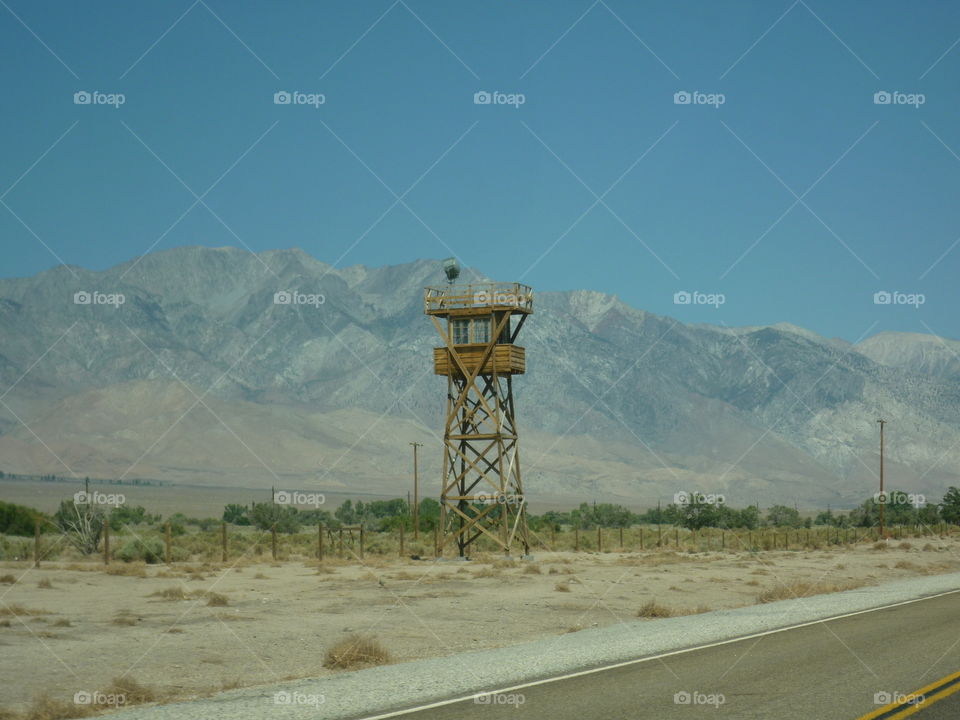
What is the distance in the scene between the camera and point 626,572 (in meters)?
43.4

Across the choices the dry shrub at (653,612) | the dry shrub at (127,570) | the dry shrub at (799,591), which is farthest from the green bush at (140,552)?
the dry shrub at (653,612)

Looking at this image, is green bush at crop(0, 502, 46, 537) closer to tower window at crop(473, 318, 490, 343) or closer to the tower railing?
the tower railing

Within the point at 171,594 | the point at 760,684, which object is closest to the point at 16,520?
the point at 171,594

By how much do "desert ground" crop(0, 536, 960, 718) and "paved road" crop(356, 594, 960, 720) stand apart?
190 inches

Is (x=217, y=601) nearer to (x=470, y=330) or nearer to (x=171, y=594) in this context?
(x=171, y=594)

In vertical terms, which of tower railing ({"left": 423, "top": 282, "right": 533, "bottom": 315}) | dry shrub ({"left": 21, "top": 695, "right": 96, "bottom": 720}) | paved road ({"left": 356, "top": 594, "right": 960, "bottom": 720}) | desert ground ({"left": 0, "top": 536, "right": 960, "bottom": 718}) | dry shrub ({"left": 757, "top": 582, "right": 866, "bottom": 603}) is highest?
tower railing ({"left": 423, "top": 282, "right": 533, "bottom": 315})

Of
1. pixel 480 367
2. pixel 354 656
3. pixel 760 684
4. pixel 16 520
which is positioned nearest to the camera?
pixel 760 684

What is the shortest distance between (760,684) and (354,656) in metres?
6.92

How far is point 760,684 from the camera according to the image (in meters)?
14.7

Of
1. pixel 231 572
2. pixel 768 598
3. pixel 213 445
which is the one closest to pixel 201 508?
pixel 213 445

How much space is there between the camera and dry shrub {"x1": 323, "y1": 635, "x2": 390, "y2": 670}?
18438mm

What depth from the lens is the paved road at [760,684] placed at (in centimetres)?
1298

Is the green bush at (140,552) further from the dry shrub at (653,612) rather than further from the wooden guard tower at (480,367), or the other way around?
the dry shrub at (653,612)

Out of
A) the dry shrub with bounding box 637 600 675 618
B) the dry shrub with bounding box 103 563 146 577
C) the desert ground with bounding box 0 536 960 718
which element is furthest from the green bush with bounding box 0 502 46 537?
the dry shrub with bounding box 637 600 675 618
